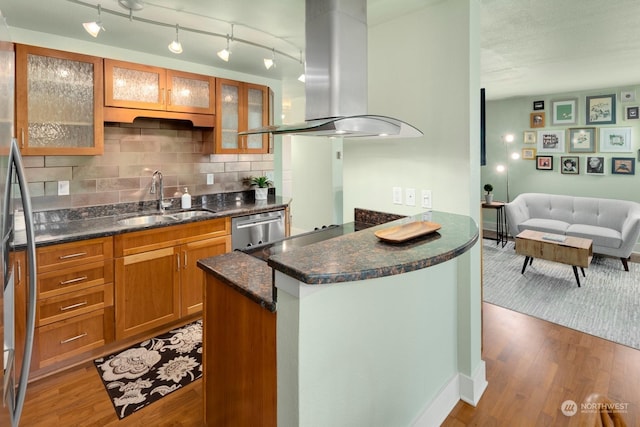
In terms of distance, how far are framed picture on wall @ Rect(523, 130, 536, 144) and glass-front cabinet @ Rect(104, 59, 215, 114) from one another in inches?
206

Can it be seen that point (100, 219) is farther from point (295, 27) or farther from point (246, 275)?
point (295, 27)

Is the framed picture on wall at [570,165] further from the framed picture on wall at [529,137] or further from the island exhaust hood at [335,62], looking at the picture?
the island exhaust hood at [335,62]

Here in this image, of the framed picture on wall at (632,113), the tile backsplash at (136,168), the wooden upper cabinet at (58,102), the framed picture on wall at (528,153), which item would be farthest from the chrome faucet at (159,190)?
the framed picture on wall at (632,113)

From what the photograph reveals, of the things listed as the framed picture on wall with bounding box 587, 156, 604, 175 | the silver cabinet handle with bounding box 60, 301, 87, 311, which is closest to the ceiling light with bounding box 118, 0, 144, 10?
the silver cabinet handle with bounding box 60, 301, 87, 311

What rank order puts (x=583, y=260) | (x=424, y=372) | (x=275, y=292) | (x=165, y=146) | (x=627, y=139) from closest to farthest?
(x=275, y=292) < (x=424, y=372) < (x=165, y=146) < (x=583, y=260) < (x=627, y=139)

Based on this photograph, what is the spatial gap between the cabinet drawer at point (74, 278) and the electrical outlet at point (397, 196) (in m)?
2.08

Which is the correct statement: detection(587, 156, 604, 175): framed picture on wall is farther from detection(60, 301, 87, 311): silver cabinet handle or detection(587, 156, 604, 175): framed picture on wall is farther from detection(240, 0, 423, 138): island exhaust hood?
detection(60, 301, 87, 311): silver cabinet handle

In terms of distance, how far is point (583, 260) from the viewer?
3.89 m

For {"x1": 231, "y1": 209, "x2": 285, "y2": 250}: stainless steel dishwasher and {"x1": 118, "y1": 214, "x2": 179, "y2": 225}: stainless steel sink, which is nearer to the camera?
{"x1": 118, "y1": 214, "x2": 179, "y2": 225}: stainless steel sink

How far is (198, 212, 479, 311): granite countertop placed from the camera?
1100 mm

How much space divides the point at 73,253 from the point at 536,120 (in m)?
6.56

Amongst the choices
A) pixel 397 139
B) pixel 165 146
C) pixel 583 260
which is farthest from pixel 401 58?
pixel 583 260

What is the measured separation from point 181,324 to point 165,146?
1.68 metres

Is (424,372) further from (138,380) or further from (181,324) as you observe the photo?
(181,324)
